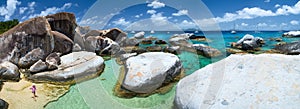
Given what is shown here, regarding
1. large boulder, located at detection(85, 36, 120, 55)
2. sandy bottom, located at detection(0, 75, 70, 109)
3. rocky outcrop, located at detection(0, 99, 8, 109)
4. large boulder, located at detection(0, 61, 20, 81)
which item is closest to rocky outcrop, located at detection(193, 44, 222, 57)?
large boulder, located at detection(85, 36, 120, 55)

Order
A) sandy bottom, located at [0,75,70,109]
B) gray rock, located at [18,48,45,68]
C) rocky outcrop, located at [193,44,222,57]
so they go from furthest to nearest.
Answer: rocky outcrop, located at [193,44,222,57]
gray rock, located at [18,48,45,68]
sandy bottom, located at [0,75,70,109]

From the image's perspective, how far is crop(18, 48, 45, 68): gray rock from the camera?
1100 cm

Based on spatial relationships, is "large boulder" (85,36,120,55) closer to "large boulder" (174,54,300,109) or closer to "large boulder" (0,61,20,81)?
"large boulder" (0,61,20,81)

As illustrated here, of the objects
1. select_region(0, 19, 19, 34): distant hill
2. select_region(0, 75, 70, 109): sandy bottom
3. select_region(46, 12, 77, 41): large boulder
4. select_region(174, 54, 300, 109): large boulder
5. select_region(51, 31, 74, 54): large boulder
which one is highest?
select_region(0, 19, 19, 34): distant hill

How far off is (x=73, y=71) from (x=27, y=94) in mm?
2152

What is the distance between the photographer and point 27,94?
752 centimetres

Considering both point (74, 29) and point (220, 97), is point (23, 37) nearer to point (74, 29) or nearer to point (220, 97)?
point (74, 29)

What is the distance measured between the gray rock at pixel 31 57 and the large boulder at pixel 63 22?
377 centimetres

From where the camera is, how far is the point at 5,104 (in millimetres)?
6332

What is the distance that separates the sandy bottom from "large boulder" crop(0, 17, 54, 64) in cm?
304

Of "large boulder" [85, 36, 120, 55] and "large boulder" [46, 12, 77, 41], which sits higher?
"large boulder" [46, 12, 77, 41]

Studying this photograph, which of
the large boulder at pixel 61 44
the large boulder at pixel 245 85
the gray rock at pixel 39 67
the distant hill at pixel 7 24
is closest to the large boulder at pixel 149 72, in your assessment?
the large boulder at pixel 245 85

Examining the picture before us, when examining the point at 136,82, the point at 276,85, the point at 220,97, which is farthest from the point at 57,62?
the point at 276,85

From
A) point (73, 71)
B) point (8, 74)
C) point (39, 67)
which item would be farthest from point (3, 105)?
point (39, 67)
